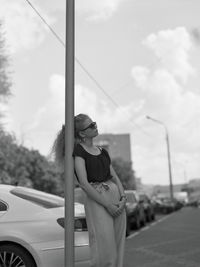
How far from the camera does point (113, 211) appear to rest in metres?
4.18

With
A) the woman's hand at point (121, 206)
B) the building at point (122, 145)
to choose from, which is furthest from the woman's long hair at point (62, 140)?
the building at point (122, 145)

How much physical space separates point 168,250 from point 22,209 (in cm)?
504

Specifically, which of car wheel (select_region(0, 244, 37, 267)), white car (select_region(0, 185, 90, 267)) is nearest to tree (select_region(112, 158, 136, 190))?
white car (select_region(0, 185, 90, 267))

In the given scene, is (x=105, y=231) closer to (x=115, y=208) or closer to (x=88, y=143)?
(x=115, y=208)

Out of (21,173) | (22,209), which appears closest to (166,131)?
(21,173)

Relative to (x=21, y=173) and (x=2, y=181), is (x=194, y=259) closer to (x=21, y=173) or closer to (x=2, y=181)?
(x=2, y=181)

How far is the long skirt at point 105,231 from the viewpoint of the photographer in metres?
4.14

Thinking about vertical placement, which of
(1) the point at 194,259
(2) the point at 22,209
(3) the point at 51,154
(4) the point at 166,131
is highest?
(4) the point at 166,131

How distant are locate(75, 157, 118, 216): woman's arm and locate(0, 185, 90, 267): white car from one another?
1.56 meters

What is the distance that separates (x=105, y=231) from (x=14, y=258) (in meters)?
1.85

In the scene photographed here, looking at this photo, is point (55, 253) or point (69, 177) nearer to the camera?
point (69, 177)

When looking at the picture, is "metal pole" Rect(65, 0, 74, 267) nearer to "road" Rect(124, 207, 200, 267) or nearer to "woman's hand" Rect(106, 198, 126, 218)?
"woman's hand" Rect(106, 198, 126, 218)

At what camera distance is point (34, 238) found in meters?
5.65

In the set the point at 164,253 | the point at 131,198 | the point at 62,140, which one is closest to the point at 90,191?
the point at 62,140
